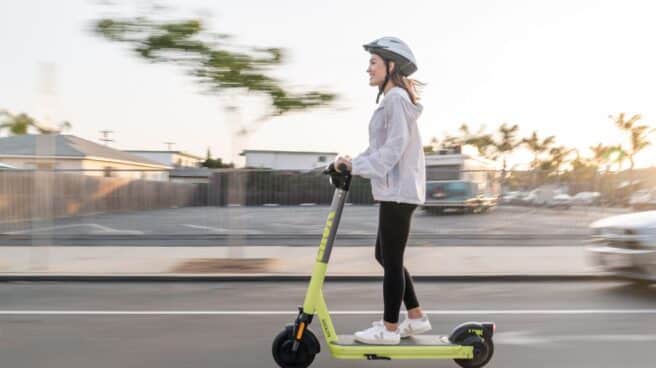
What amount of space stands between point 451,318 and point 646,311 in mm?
1831

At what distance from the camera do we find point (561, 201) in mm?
11922

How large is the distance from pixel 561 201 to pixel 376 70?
9.20 metres

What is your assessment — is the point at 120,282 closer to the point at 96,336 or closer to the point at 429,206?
the point at 96,336

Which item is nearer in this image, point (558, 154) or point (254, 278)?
point (254, 278)

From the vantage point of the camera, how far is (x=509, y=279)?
792 centimetres

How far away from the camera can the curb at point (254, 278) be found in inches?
309

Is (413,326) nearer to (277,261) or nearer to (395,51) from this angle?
(395,51)

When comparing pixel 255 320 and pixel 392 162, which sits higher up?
pixel 392 162

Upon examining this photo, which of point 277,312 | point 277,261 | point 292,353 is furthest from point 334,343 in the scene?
point 277,261

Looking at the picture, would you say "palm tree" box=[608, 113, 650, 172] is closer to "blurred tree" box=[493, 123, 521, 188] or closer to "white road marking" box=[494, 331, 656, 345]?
"blurred tree" box=[493, 123, 521, 188]

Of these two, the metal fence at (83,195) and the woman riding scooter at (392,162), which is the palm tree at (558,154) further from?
the woman riding scooter at (392,162)

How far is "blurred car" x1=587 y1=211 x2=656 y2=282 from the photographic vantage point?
665 centimetres

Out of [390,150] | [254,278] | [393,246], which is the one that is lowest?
[254,278]

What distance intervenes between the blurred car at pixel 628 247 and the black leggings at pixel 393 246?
405cm
